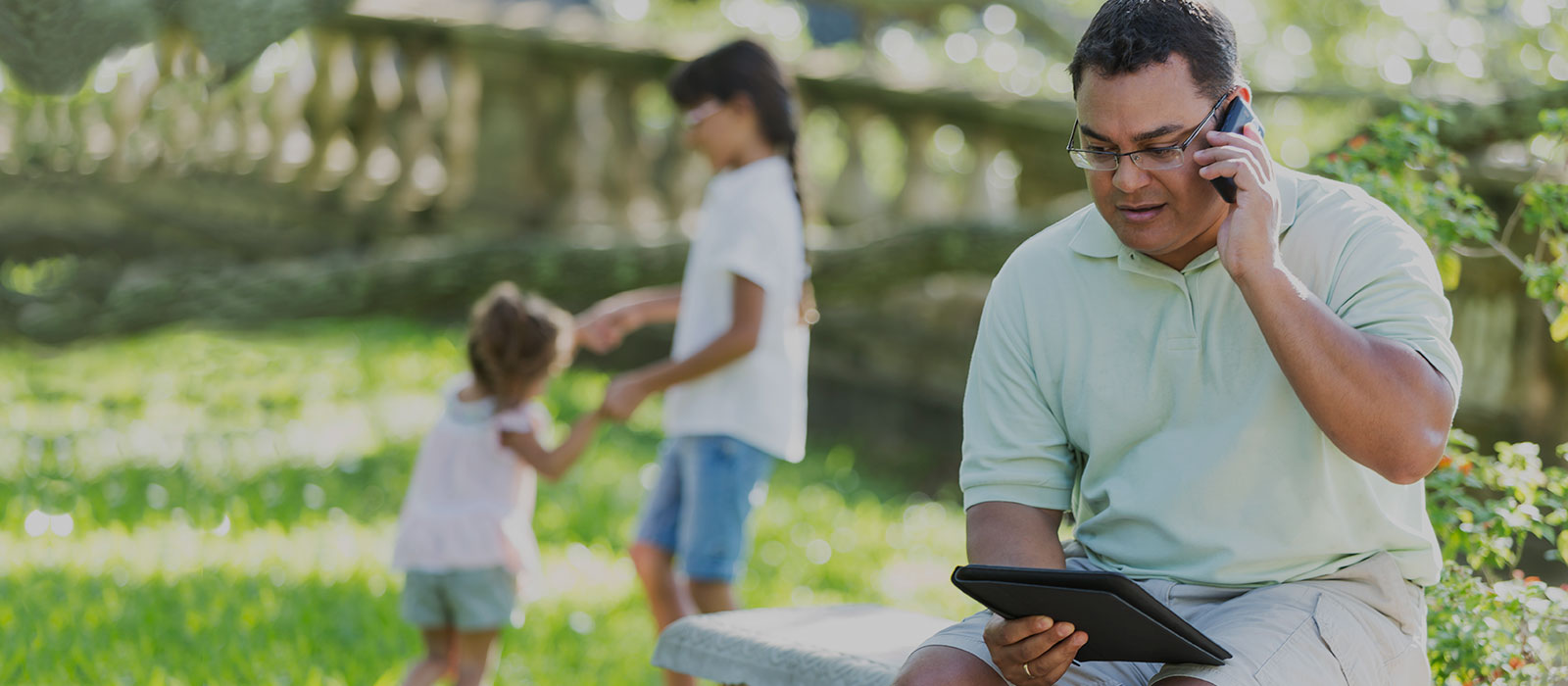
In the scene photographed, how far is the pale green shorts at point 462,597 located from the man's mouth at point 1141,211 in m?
2.28

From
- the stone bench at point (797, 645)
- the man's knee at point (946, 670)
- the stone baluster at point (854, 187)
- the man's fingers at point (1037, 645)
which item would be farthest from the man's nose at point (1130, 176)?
the stone baluster at point (854, 187)

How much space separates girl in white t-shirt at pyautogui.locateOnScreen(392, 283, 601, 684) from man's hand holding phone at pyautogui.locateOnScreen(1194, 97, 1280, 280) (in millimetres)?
2191

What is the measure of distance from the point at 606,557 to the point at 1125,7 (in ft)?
12.9

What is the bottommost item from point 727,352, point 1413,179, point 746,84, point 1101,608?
point 727,352

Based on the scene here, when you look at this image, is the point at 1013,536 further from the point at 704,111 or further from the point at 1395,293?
the point at 704,111

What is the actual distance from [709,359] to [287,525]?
2.51 m

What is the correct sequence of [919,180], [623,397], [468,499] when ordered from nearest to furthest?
1. [623,397]
2. [468,499]
3. [919,180]

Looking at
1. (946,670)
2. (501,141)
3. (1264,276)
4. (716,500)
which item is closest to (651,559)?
(716,500)

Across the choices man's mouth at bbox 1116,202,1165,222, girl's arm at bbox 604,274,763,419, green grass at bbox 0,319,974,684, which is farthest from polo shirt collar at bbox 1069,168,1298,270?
green grass at bbox 0,319,974,684

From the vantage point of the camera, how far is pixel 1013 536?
282 centimetres

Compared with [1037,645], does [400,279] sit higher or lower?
lower

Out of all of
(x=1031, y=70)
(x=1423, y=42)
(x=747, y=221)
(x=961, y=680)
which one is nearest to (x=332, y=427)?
(x=747, y=221)

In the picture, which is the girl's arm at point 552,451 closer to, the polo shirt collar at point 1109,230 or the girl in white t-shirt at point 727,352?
the girl in white t-shirt at point 727,352

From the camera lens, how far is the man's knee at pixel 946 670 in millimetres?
2623
